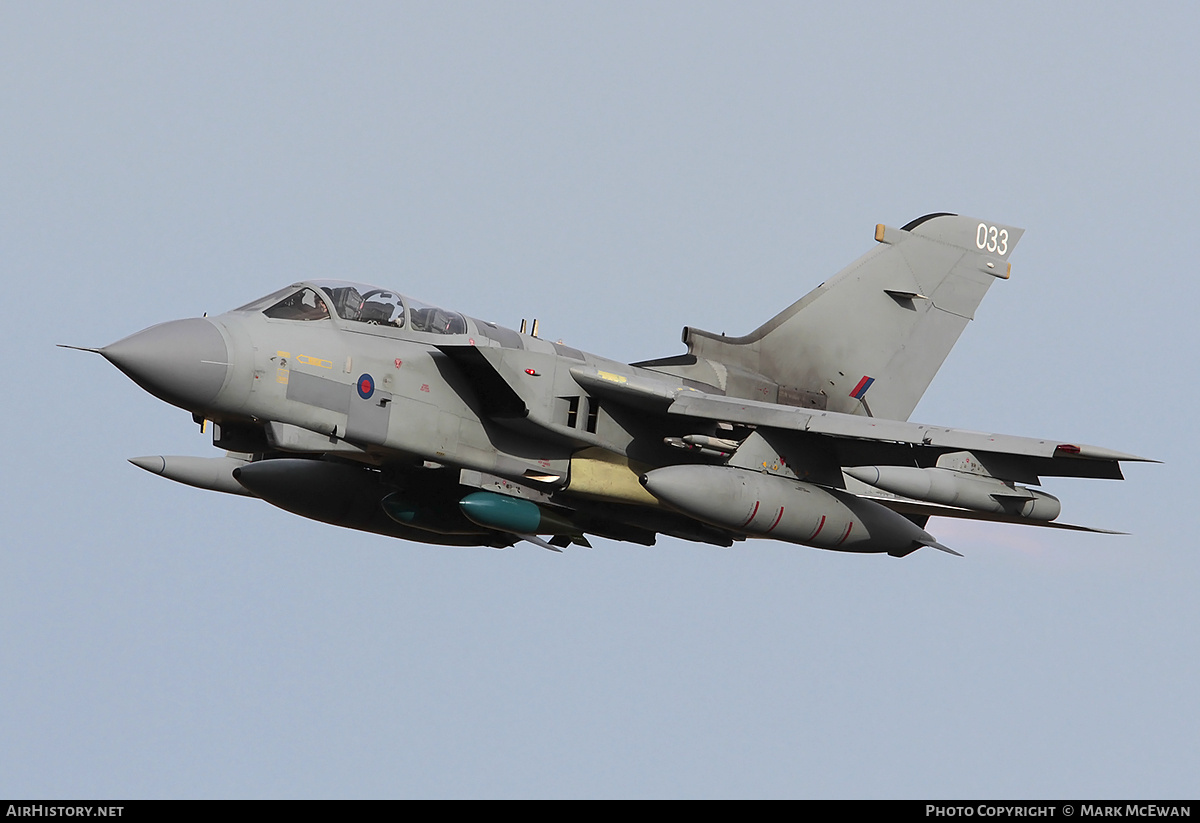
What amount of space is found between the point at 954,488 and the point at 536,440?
15.2 ft

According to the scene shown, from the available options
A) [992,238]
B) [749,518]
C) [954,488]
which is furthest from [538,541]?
[992,238]

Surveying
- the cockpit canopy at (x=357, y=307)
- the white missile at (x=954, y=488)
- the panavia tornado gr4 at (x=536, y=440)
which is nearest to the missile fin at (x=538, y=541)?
the panavia tornado gr4 at (x=536, y=440)

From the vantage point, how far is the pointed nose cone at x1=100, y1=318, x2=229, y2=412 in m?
14.7

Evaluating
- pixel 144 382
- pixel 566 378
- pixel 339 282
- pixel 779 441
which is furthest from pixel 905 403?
pixel 144 382

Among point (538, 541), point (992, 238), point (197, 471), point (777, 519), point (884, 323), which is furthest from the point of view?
point (992, 238)

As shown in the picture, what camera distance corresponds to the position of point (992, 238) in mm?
21672

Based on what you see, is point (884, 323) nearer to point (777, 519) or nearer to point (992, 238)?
point (992, 238)

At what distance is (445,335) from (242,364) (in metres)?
2.35

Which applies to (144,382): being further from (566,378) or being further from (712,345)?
(712,345)

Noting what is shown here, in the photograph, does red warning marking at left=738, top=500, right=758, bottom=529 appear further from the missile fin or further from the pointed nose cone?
the pointed nose cone

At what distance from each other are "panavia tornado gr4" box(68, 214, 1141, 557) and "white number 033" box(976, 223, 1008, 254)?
13.8 feet

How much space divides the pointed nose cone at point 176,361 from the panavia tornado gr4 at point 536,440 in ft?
0.06

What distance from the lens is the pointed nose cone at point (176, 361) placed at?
14.7m

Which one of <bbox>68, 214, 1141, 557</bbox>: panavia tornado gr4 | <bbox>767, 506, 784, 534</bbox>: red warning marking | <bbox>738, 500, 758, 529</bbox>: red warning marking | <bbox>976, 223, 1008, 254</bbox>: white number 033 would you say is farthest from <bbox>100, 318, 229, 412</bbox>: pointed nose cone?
<bbox>976, 223, 1008, 254</bbox>: white number 033
